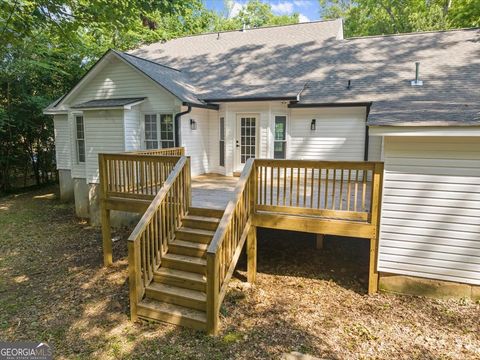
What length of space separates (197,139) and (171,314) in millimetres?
6102

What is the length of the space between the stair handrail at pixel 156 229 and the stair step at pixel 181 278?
135mm

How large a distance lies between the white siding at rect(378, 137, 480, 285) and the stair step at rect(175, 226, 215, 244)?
283 centimetres

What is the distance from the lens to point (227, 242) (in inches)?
188

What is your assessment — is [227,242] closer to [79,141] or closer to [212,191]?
[212,191]

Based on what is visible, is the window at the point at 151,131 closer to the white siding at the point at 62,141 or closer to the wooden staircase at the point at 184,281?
the white siding at the point at 62,141

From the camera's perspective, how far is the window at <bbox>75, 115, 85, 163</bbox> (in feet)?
34.2

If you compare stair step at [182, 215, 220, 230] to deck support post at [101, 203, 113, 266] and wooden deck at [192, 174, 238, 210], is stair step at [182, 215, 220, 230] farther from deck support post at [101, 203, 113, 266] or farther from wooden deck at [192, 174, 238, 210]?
deck support post at [101, 203, 113, 266]

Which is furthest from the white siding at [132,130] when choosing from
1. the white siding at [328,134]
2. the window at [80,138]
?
the white siding at [328,134]

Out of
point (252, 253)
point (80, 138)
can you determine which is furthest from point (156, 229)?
point (80, 138)

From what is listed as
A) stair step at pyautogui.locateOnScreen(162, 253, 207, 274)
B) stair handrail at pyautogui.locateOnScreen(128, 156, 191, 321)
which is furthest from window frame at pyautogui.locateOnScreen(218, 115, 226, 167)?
stair step at pyautogui.locateOnScreen(162, 253, 207, 274)

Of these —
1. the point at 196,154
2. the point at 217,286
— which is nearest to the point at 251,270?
the point at 217,286

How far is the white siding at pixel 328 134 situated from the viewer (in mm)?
8586

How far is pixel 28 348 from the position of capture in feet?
14.0

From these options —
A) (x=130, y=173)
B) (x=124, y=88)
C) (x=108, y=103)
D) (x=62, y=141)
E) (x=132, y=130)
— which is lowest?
(x=130, y=173)
